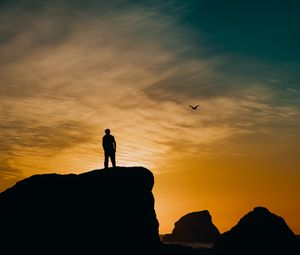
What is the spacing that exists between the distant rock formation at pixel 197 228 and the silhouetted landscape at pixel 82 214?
157117 millimetres

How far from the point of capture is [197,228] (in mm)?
182375

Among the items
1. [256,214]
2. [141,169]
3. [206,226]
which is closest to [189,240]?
[206,226]

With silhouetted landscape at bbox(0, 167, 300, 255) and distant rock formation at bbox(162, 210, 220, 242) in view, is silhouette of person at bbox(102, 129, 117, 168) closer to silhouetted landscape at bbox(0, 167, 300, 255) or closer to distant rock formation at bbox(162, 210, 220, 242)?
silhouetted landscape at bbox(0, 167, 300, 255)

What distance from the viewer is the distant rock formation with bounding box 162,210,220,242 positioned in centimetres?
17962

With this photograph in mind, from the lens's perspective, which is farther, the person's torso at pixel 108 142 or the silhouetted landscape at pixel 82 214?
the person's torso at pixel 108 142

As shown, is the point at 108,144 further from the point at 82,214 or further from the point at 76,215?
the point at 76,215

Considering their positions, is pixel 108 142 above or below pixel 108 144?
above

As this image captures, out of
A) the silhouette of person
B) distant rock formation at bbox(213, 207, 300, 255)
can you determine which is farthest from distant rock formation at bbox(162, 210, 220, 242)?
the silhouette of person

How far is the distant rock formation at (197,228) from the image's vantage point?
179625 mm

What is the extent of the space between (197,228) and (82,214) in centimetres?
16486

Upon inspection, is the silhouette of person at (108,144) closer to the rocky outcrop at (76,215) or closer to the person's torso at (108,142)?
the person's torso at (108,142)

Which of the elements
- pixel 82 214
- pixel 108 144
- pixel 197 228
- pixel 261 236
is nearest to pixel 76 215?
pixel 82 214

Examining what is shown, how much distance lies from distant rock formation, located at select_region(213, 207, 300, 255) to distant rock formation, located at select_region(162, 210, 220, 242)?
114453 millimetres

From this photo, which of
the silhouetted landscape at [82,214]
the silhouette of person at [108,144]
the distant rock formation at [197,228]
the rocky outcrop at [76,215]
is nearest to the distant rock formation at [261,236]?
the silhouetted landscape at [82,214]
